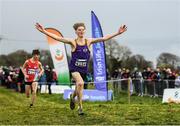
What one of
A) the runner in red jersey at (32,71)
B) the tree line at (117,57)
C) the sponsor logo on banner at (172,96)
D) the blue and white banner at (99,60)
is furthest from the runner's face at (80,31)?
the tree line at (117,57)

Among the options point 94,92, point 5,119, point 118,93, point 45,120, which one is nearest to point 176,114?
point 45,120

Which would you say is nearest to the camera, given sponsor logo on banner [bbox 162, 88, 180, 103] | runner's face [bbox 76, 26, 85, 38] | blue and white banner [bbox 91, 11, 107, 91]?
runner's face [bbox 76, 26, 85, 38]

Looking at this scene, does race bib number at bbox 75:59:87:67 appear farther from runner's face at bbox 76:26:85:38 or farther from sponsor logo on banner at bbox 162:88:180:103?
sponsor logo on banner at bbox 162:88:180:103

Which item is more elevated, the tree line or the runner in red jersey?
the tree line

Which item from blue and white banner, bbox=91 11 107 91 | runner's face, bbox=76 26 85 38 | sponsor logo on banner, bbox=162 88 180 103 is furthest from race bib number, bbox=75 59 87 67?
blue and white banner, bbox=91 11 107 91

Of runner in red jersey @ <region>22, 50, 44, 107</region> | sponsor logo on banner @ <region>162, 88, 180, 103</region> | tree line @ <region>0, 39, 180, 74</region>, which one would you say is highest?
tree line @ <region>0, 39, 180, 74</region>

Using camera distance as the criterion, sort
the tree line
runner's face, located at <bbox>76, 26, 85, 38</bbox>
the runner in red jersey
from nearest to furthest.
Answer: runner's face, located at <bbox>76, 26, 85, 38</bbox> → the runner in red jersey → the tree line

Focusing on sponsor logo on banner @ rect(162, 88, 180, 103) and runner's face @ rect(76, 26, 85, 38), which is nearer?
runner's face @ rect(76, 26, 85, 38)

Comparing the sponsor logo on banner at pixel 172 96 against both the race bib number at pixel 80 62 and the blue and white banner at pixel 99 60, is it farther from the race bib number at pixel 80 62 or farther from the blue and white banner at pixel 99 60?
the race bib number at pixel 80 62

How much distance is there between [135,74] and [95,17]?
8.29 metres

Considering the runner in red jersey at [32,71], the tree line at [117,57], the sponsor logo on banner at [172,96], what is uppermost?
the tree line at [117,57]

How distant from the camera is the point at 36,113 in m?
12.4

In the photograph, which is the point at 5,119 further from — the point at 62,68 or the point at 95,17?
the point at 62,68

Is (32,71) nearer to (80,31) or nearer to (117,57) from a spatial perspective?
(80,31)
